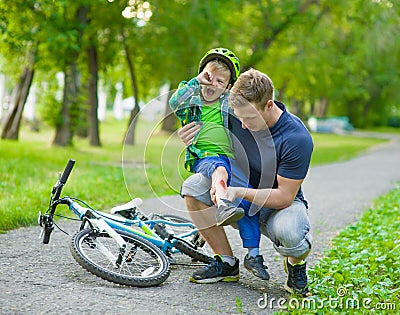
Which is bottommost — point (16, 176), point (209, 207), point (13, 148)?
point (13, 148)

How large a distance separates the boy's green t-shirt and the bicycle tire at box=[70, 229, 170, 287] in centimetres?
85

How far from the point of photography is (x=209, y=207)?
4918mm

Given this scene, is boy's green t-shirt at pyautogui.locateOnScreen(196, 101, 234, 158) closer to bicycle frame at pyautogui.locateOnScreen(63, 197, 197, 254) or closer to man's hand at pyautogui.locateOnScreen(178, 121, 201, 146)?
man's hand at pyautogui.locateOnScreen(178, 121, 201, 146)

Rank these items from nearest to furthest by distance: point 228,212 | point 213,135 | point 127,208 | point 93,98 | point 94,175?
point 228,212 → point 213,135 → point 127,208 → point 94,175 → point 93,98

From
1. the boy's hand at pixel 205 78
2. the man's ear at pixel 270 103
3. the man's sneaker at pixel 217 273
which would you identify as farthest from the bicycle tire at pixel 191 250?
the man's ear at pixel 270 103

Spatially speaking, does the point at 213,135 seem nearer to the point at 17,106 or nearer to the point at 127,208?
the point at 127,208

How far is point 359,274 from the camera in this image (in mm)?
5523

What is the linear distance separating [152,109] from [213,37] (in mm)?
17002

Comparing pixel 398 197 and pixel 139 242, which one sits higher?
pixel 139 242

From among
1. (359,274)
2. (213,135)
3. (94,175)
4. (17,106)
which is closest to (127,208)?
(213,135)

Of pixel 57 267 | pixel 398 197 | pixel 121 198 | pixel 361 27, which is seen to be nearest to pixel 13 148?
pixel 121 198

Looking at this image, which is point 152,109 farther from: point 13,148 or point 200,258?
point 13,148

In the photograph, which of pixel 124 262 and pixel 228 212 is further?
pixel 124 262

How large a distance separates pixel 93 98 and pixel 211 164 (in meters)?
16.5
